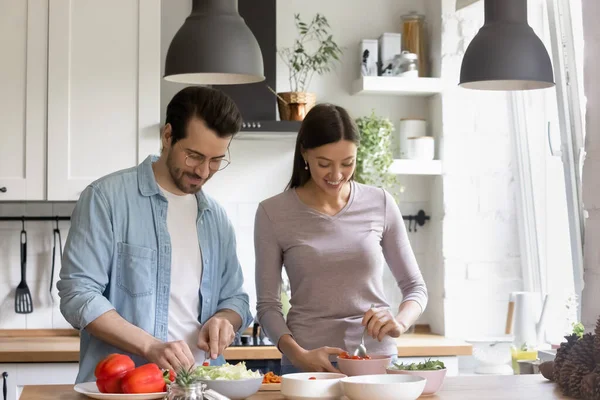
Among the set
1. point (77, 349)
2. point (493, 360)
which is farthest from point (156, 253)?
point (493, 360)

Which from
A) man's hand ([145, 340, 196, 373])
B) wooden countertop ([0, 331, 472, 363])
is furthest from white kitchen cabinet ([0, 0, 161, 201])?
man's hand ([145, 340, 196, 373])

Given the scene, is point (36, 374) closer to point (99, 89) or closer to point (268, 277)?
point (99, 89)

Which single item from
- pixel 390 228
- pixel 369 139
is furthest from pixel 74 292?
pixel 369 139

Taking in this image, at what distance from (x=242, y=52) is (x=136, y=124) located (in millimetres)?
1825

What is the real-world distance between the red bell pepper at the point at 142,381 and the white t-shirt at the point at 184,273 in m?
0.43

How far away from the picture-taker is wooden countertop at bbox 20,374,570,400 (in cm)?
224

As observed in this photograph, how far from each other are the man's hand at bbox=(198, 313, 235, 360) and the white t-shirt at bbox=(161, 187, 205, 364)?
65mm

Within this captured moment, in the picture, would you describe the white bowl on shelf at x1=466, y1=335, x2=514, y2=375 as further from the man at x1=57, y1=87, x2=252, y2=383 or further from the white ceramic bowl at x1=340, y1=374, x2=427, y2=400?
the white ceramic bowl at x1=340, y1=374, x2=427, y2=400

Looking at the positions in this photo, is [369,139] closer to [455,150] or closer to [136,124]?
[455,150]

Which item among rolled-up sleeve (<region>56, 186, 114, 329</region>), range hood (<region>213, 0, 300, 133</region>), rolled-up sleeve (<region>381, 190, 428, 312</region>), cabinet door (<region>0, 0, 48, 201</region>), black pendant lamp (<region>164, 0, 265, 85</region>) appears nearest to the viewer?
rolled-up sleeve (<region>56, 186, 114, 329</region>)

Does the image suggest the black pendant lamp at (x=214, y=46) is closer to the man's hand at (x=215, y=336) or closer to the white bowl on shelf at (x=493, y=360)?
the man's hand at (x=215, y=336)

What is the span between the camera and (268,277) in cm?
283

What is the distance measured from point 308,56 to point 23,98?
4.65ft

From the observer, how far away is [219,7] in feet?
8.48
